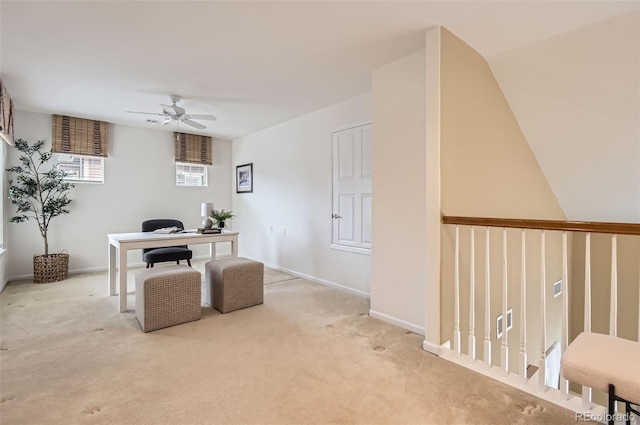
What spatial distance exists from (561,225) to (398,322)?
5.06ft

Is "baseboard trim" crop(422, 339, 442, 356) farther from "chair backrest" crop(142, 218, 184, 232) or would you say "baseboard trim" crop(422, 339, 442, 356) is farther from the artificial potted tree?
the artificial potted tree

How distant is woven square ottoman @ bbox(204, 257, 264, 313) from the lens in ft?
10.0

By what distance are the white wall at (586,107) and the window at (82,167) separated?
5.62 meters

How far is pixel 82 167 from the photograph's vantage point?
15.6 ft

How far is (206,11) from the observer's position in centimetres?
208

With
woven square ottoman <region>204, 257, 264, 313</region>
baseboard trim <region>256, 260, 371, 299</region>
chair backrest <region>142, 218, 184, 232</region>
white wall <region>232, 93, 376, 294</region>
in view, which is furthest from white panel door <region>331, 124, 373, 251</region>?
chair backrest <region>142, 218, 184, 232</region>

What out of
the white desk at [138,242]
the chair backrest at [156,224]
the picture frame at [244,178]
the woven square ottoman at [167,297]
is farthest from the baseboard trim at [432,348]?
the picture frame at [244,178]

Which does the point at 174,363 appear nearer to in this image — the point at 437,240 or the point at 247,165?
the point at 437,240


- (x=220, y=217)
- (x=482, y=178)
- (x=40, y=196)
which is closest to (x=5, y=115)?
(x=40, y=196)

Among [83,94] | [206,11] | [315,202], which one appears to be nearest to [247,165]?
[315,202]

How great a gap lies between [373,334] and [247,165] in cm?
419

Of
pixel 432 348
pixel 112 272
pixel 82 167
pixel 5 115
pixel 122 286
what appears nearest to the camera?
pixel 432 348

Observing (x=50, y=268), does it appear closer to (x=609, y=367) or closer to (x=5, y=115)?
(x=5, y=115)

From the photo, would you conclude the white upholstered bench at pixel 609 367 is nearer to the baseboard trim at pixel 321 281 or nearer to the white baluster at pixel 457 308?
the white baluster at pixel 457 308
